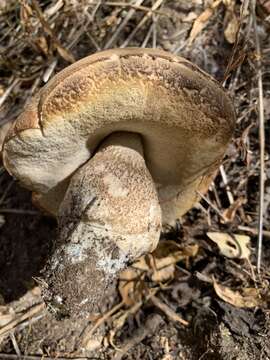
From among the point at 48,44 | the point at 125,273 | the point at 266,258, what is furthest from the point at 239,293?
the point at 48,44

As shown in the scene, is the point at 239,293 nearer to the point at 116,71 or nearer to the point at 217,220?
the point at 217,220

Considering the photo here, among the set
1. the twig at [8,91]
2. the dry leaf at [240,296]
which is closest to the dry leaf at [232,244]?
the dry leaf at [240,296]

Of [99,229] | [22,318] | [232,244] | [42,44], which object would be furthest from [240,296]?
[42,44]

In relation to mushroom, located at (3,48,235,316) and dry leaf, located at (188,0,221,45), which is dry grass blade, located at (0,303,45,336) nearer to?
mushroom, located at (3,48,235,316)

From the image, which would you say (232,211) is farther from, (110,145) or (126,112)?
(126,112)

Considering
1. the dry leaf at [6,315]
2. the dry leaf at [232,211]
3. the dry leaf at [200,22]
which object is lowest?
the dry leaf at [232,211]

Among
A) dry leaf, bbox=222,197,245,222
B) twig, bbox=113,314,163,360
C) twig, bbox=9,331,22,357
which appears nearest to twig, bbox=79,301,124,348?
twig, bbox=113,314,163,360

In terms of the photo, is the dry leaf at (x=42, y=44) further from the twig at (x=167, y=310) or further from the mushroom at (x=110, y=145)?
the twig at (x=167, y=310)
